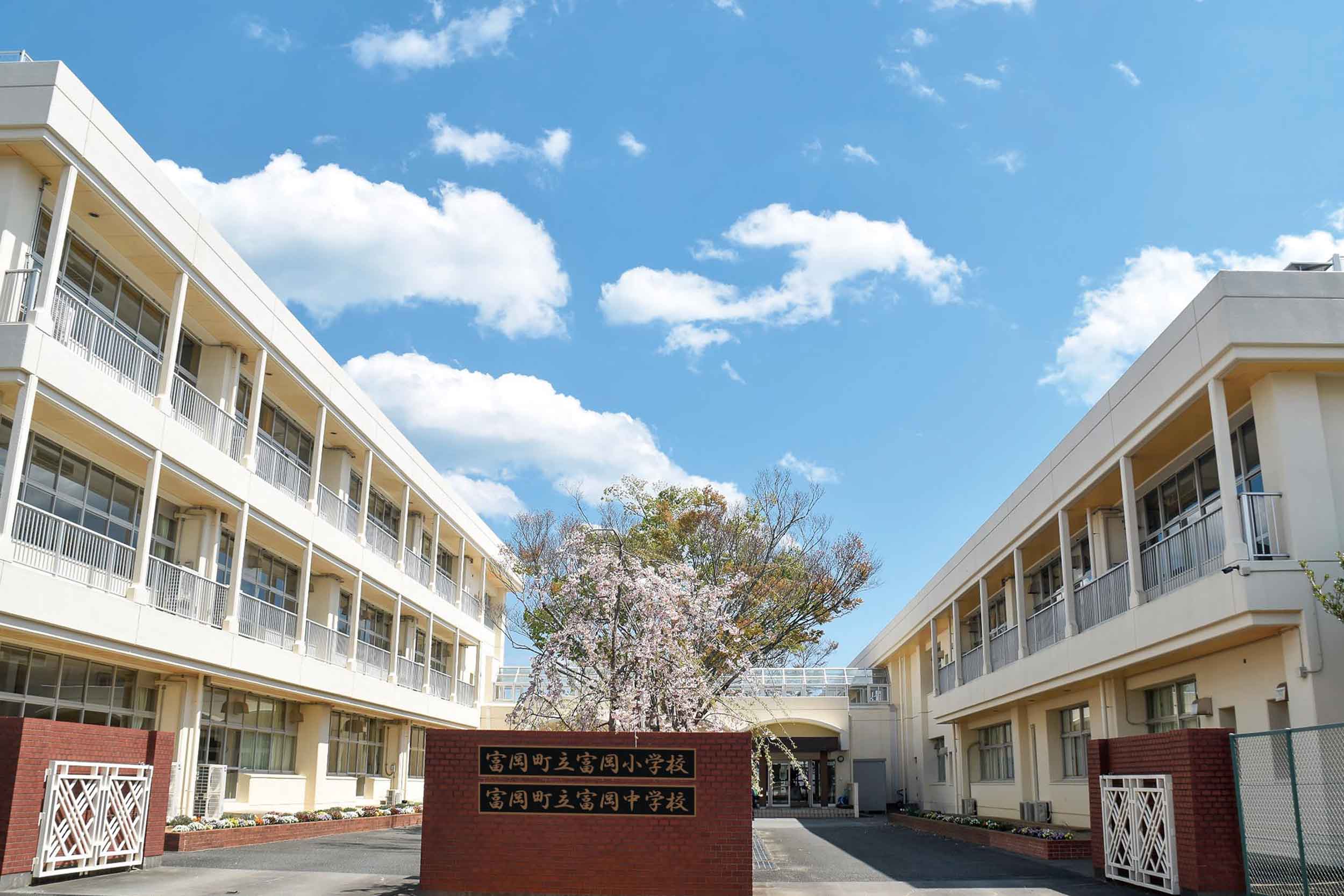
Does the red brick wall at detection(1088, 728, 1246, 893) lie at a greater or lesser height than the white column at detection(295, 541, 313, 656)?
lesser

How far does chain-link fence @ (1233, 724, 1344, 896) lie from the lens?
11820mm

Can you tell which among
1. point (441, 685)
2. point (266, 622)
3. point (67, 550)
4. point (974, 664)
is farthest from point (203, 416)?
point (974, 664)

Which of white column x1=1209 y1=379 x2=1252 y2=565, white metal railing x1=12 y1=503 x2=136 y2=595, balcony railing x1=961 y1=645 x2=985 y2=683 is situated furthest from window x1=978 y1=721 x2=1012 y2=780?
white metal railing x1=12 y1=503 x2=136 y2=595

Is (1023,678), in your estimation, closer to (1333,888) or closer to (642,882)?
(1333,888)

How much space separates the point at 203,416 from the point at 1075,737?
17.8 meters

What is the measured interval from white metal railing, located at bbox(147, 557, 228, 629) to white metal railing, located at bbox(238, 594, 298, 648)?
43.8 inches

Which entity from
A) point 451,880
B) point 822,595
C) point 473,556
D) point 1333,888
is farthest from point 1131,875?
point 473,556

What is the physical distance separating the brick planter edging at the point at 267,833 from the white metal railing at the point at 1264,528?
34.6 feet

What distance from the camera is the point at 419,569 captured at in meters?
33.2

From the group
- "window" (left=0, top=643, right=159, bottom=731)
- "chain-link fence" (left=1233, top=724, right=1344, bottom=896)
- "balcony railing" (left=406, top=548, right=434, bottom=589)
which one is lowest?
"chain-link fence" (left=1233, top=724, right=1344, bottom=896)

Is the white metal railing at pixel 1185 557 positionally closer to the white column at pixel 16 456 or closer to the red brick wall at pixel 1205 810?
the red brick wall at pixel 1205 810

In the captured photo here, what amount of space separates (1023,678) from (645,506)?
11380 mm

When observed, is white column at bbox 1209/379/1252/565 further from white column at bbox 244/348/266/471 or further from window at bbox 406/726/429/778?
window at bbox 406/726/429/778

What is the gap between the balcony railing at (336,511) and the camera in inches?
993
